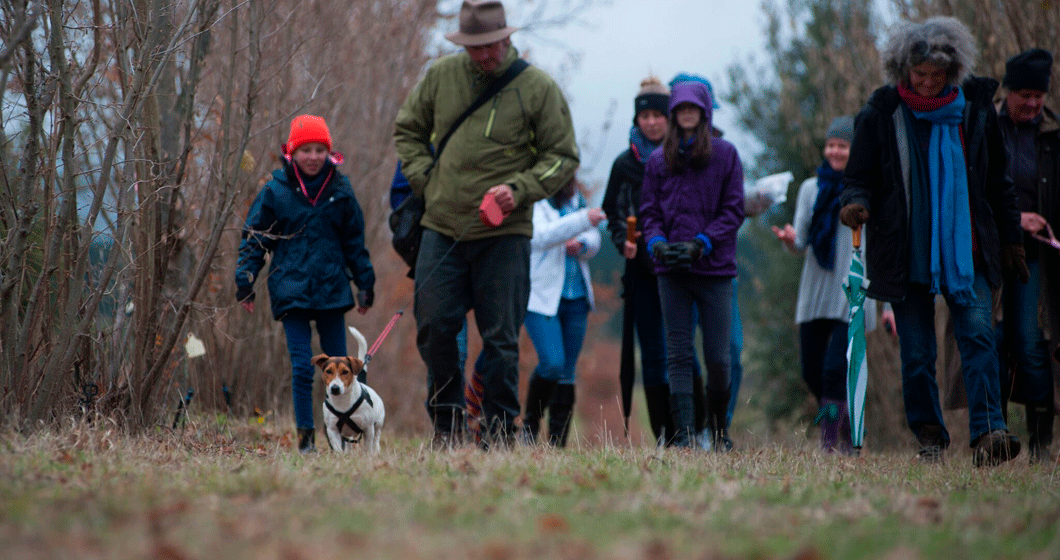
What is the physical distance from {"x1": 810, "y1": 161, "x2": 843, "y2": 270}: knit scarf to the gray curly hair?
5.51ft

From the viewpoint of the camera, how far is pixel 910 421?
18.9 feet

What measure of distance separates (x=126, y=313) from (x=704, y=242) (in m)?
3.06

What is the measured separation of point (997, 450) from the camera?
5238 mm

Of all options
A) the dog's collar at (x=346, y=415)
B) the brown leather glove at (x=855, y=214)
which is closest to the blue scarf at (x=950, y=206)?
the brown leather glove at (x=855, y=214)

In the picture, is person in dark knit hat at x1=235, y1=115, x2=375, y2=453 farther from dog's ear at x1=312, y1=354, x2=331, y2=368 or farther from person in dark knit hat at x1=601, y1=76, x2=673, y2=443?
person in dark knit hat at x1=601, y1=76, x2=673, y2=443

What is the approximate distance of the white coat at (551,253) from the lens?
7.41 m

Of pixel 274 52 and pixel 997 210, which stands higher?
pixel 274 52

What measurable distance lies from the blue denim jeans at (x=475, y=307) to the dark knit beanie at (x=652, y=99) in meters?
1.95

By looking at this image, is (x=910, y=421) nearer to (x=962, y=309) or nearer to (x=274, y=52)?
(x=962, y=309)

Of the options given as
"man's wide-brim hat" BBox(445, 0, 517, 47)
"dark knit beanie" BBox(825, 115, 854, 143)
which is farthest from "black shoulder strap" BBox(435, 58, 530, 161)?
A: "dark knit beanie" BBox(825, 115, 854, 143)

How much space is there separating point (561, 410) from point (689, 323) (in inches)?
58.8

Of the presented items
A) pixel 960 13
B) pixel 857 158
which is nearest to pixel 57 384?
pixel 857 158

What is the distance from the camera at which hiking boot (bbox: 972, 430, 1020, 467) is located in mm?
5234

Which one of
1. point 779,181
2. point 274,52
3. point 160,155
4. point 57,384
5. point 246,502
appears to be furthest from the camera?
point 274,52
